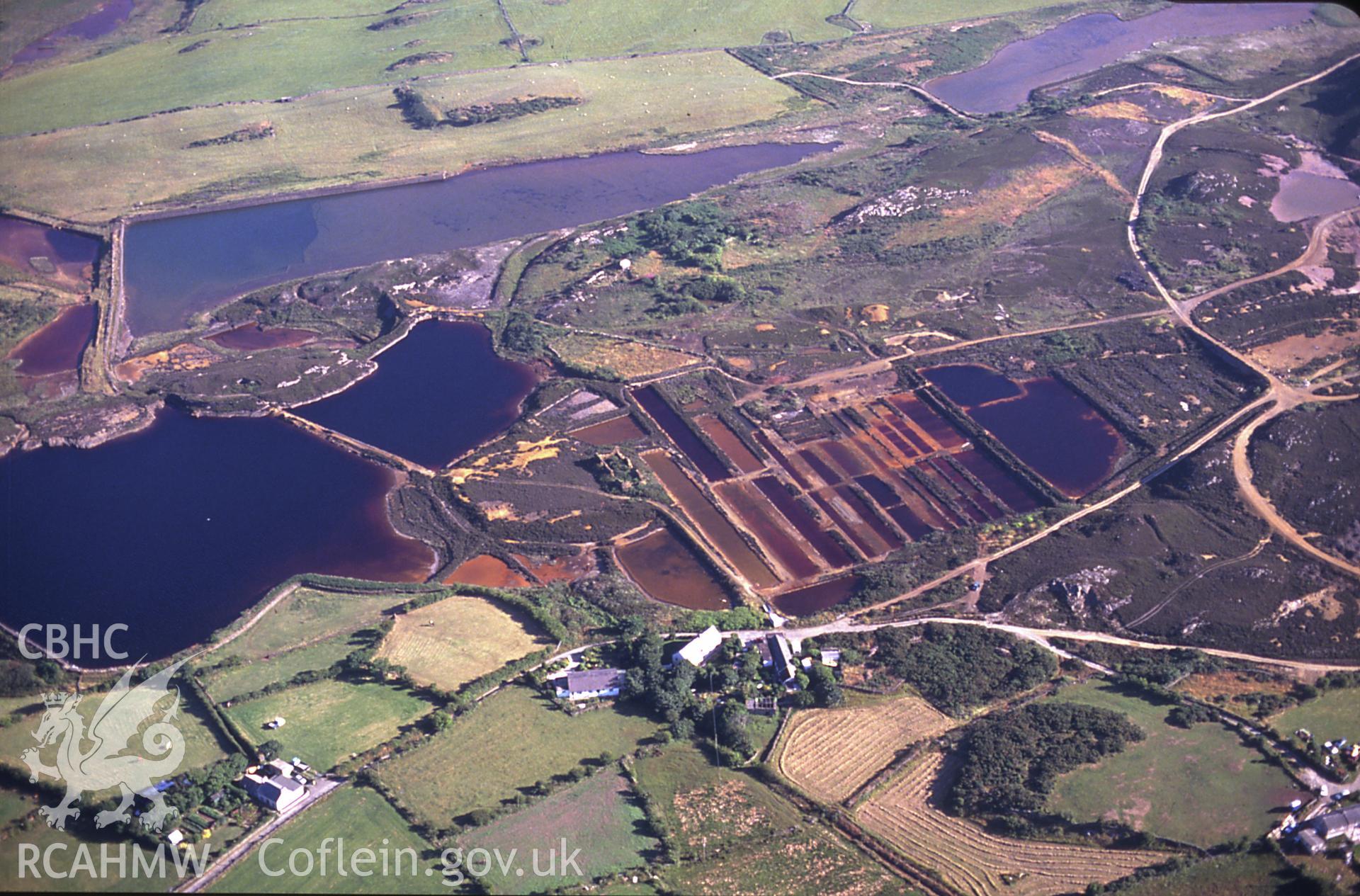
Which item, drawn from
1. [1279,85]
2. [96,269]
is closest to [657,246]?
[96,269]

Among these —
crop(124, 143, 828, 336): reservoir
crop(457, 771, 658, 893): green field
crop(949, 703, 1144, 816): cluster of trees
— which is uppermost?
crop(124, 143, 828, 336): reservoir

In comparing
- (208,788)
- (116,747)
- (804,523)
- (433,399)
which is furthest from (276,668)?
(804,523)

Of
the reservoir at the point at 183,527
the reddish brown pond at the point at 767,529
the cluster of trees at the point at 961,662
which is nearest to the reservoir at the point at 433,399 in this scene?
the reservoir at the point at 183,527

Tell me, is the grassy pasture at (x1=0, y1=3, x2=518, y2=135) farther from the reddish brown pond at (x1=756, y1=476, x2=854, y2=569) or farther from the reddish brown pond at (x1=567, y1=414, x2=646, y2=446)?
the reddish brown pond at (x1=756, y1=476, x2=854, y2=569)

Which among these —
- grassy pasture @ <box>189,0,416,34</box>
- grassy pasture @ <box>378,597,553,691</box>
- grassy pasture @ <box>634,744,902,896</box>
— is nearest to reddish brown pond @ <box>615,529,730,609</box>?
grassy pasture @ <box>378,597,553,691</box>

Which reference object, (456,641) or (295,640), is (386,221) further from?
(456,641)

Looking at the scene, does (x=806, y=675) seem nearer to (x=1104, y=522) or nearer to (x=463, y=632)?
(x=463, y=632)
